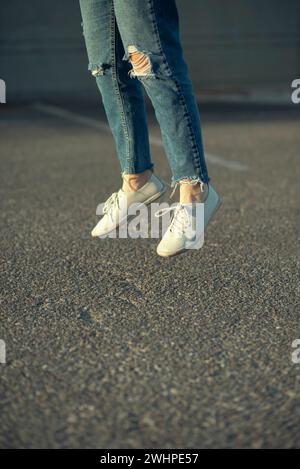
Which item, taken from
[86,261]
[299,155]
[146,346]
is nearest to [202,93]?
[299,155]

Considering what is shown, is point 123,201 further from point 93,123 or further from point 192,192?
point 93,123

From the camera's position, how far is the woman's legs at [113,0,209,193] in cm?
270

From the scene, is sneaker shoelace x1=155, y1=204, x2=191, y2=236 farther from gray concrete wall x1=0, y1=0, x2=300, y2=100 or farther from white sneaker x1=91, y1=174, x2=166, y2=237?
gray concrete wall x1=0, y1=0, x2=300, y2=100

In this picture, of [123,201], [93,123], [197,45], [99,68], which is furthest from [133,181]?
[197,45]

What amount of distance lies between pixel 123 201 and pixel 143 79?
0.57 meters

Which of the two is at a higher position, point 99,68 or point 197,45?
point 197,45

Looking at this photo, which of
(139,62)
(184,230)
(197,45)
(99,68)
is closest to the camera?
(139,62)

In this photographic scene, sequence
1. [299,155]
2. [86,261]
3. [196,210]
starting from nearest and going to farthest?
[196,210], [86,261], [299,155]

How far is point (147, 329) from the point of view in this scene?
7.85ft

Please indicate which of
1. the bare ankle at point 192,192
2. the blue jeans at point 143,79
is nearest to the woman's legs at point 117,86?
the blue jeans at point 143,79

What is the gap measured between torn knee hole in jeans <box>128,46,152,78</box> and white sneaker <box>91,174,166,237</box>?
56 centimetres

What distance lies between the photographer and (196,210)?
115 inches
